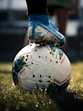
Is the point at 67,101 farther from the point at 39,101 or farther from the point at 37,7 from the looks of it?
the point at 37,7

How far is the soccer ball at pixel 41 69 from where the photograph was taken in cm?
349

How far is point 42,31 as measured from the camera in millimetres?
3523

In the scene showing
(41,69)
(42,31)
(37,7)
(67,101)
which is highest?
(37,7)

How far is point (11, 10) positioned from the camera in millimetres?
18859

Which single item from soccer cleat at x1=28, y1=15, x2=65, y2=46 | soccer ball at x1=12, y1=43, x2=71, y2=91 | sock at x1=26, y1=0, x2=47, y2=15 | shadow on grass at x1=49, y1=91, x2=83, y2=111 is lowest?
shadow on grass at x1=49, y1=91, x2=83, y2=111

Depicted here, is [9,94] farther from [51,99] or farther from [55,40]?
[55,40]

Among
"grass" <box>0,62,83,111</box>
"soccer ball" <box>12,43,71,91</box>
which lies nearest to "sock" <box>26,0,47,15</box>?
"soccer ball" <box>12,43,71,91</box>

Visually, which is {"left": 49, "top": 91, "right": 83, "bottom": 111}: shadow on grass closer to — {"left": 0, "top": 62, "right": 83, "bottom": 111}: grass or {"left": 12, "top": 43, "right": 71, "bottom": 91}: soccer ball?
{"left": 0, "top": 62, "right": 83, "bottom": 111}: grass

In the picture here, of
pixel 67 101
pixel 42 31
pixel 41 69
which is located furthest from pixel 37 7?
pixel 67 101

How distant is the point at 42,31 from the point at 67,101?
0.58 metres

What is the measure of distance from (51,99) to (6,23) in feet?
49.2

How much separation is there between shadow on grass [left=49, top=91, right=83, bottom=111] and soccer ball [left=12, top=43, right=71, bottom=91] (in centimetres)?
12

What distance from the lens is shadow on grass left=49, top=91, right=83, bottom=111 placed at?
10.0 feet

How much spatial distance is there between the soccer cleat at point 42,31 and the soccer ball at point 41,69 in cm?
6
